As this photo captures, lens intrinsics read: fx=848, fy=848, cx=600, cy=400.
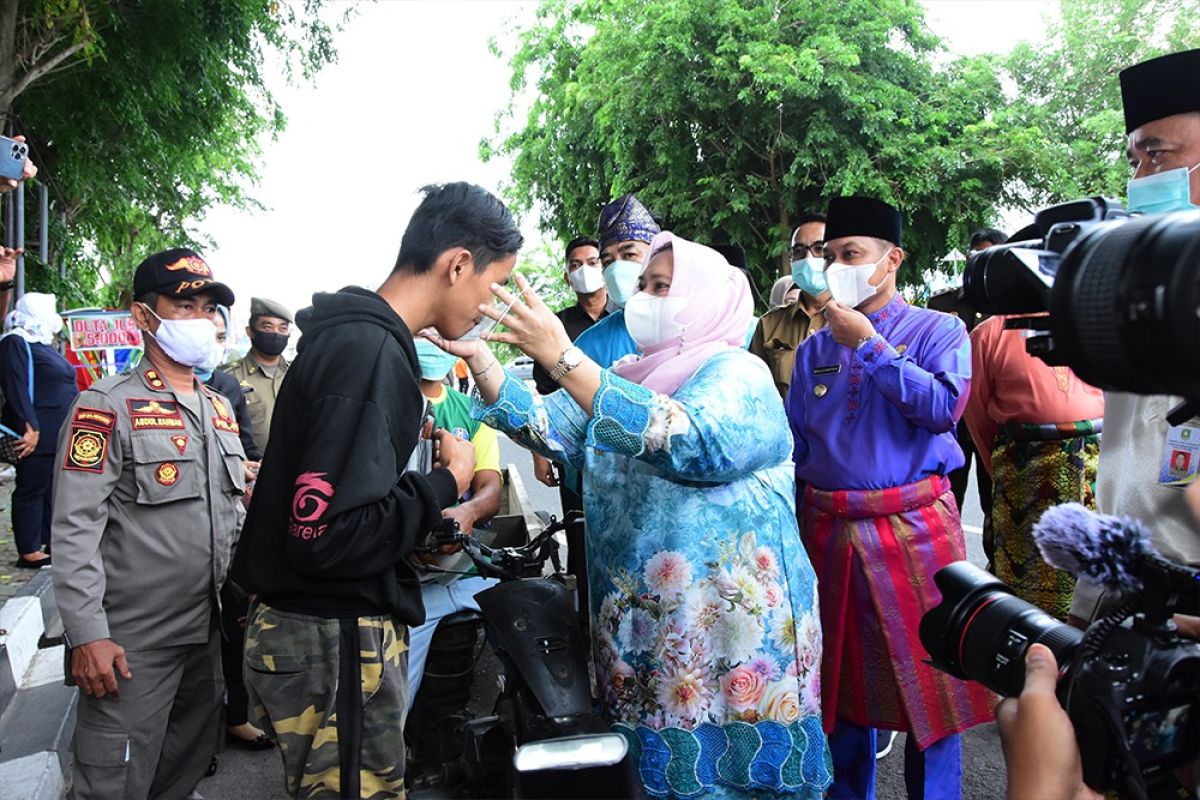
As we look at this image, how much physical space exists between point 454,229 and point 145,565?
153 cm

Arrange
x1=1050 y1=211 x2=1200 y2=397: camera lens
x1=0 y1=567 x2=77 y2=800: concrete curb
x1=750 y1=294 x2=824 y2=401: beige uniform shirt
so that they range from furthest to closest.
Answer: x1=750 y1=294 x2=824 y2=401: beige uniform shirt
x1=0 y1=567 x2=77 y2=800: concrete curb
x1=1050 y1=211 x2=1200 y2=397: camera lens

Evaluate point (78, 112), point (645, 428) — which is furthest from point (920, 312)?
point (78, 112)

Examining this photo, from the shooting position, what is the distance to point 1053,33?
63.1ft

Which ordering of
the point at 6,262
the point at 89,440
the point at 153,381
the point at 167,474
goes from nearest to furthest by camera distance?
the point at 89,440 < the point at 167,474 < the point at 153,381 < the point at 6,262

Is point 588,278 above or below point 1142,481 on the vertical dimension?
above

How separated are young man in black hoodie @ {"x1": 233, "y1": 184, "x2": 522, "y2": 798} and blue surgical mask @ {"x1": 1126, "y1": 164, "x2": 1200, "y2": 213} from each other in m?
1.35

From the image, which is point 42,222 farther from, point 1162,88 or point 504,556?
point 1162,88

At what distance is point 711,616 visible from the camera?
1947 mm

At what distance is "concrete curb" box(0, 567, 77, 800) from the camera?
3141 millimetres

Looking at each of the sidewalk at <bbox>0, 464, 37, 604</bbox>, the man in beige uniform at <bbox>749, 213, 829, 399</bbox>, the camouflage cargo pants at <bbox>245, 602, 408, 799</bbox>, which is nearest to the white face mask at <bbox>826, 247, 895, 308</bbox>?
the man in beige uniform at <bbox>749, 213, 829, 399</bbox>

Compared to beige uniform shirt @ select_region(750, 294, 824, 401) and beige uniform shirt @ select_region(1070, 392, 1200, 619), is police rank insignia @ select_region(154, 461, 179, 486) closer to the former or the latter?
beige uniform shirt @ select_region(1070, 392, 1200, 619)

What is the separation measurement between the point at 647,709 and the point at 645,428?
684 mm

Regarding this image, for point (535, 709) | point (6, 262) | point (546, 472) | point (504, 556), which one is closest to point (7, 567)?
point (6, 262)

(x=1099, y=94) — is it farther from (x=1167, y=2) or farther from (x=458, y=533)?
(x=458, y=533)
